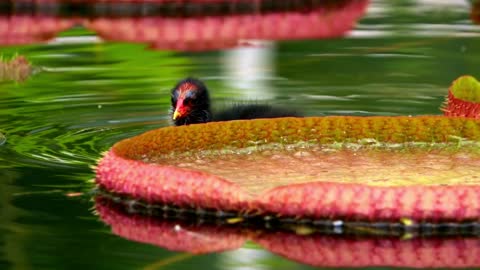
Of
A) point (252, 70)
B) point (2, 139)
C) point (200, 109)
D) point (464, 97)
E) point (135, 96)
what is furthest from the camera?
point (252, 70)

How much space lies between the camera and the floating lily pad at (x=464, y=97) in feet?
23.8

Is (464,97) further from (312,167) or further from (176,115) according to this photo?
(176,115)

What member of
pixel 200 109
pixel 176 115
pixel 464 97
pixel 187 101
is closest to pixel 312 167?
pixel 464 97

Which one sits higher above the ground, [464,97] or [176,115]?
[464,97]

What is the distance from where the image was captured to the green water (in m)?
5.40

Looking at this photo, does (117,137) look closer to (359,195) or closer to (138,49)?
(359,195)

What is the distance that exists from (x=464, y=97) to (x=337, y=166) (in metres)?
1.13

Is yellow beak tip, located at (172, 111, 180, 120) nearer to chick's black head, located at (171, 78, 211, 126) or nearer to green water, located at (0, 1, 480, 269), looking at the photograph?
chick's black head, located at (171, 78, 211, 126)

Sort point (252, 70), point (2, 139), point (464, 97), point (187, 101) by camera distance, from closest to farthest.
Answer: point (464, 97) → point (2, 139) → point (187, 101) → point (252, 70)

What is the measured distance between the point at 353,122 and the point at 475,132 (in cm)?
54

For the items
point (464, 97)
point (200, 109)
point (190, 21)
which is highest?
point (464, 97)

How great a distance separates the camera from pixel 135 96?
9227mm

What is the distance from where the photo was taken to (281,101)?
893 centimetres

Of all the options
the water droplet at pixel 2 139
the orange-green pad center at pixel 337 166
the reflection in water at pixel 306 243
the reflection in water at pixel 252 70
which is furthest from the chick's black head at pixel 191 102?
the reflection in water at pixel 306 243
